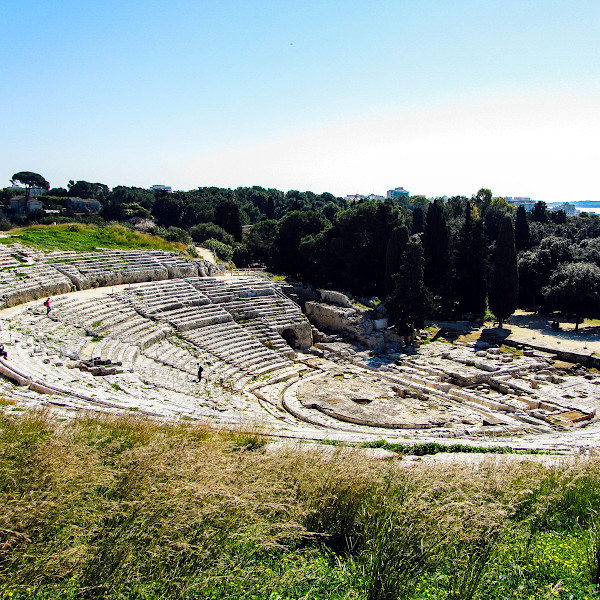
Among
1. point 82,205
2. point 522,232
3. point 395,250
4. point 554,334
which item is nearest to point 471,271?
point 395,250

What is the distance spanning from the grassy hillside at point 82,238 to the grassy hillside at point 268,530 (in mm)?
23023

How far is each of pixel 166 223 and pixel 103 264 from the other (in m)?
38.9

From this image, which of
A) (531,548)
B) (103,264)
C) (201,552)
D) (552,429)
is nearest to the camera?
(201,552)

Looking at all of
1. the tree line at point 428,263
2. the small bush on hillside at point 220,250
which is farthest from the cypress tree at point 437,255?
the small bush on hillside at point 220,250

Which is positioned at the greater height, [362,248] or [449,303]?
[362,248]

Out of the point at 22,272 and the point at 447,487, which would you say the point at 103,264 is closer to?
the point at 22,272

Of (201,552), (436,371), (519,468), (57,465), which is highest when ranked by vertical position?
(57,465)

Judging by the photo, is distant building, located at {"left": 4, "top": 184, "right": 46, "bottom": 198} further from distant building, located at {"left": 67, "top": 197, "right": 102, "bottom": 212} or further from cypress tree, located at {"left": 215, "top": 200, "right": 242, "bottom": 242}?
cypress tree, located at {"left": 215, "top": 200, "right": 242, "bottom": 242}

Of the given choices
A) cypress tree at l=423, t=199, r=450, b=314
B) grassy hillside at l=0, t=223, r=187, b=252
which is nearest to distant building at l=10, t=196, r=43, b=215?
grassy hillside at l=0, t=223, r=187, b=252

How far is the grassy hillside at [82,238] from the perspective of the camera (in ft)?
86.5

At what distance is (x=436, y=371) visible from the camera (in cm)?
2088

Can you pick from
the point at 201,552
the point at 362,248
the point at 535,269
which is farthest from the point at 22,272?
the point at 535,269

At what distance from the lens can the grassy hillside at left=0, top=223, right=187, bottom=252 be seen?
86.5 feet

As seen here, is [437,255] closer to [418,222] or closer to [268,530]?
[418,222]
